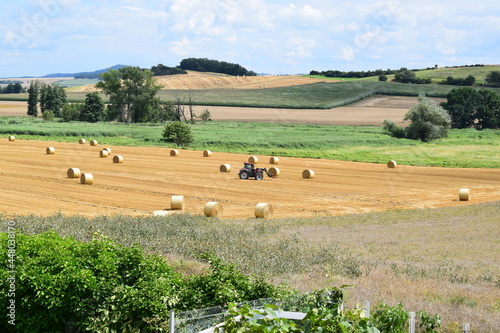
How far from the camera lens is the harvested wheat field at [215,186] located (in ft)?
117

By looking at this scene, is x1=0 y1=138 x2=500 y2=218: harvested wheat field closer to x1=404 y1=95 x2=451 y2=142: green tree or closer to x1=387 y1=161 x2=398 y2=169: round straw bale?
x1=387 y1=161 x2=398 y2=169: round straw bale

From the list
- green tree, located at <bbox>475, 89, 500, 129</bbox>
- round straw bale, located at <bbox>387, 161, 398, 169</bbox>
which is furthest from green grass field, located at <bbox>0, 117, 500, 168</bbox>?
green tree, located at <bbox>475, 89, 500, 129</bbox>

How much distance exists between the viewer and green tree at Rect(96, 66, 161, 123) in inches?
5084

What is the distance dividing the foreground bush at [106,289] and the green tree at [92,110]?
121242 millimetres

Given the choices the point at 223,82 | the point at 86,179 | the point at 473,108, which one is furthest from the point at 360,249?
the point at 223,82

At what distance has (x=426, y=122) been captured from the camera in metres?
93.8

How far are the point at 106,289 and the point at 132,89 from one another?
11842cm

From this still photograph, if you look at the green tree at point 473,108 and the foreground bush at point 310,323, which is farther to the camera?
the green tree at point 473,108

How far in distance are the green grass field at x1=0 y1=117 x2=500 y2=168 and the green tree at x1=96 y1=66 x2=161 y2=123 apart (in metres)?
27.1

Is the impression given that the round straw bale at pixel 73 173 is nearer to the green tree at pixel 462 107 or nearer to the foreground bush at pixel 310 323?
the foreground bush at pixel 310 323

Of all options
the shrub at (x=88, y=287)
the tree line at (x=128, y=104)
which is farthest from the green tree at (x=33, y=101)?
the shrub at (x=88, y=287)

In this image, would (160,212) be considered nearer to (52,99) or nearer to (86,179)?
(86,179)

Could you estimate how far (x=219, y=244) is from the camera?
21.0 meters

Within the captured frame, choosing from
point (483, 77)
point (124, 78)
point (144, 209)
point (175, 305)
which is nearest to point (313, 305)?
point (175, 305)
